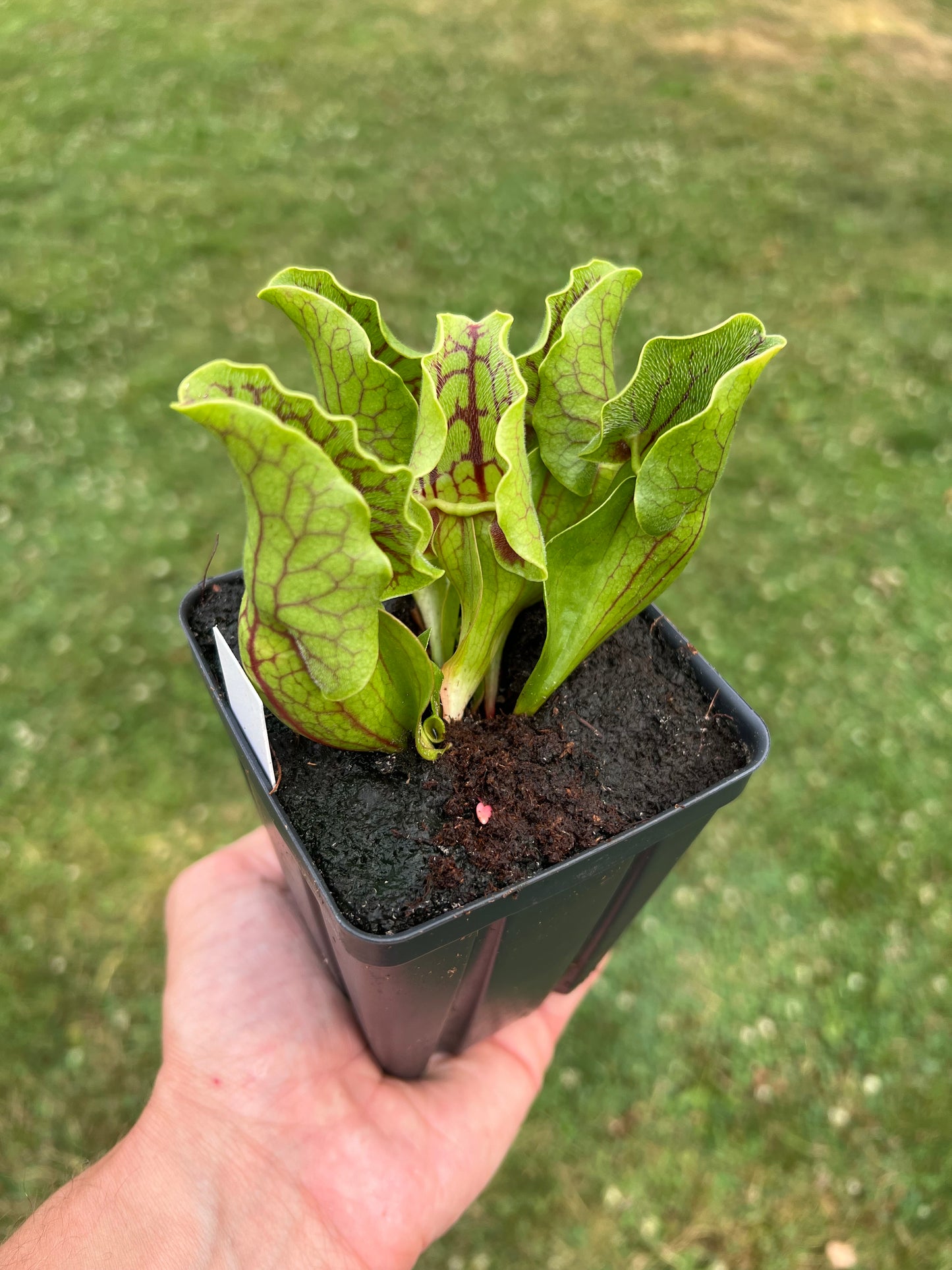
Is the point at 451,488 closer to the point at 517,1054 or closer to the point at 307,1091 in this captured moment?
the point at 307,1091

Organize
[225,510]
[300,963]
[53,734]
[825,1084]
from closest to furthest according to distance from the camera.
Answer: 1. [300,963]
2. [825,1084]
3. [53,734]
4. [225,510]

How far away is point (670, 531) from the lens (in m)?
0.66

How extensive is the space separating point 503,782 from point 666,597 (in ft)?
4.50

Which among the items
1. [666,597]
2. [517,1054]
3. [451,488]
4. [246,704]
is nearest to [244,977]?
[517,1054]

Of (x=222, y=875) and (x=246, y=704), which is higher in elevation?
(x=246, y=704)

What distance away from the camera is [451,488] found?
651 millimetres

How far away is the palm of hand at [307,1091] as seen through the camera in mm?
895

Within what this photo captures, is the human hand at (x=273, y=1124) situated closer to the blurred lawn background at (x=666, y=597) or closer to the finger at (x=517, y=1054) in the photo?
the finger at (x=517, y=1054)

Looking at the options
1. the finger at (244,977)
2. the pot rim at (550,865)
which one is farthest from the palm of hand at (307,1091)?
the pot rim at (550,865)

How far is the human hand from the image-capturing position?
0.83 m

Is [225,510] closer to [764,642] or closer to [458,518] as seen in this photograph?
[764,642]

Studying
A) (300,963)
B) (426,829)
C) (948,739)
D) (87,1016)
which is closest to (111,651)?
(87,1016)

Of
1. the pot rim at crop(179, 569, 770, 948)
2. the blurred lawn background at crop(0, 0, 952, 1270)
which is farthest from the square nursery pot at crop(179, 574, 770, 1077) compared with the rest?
the blurred lawn background at crop(0, 0, 952, 1270)

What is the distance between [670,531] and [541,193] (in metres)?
3.08
